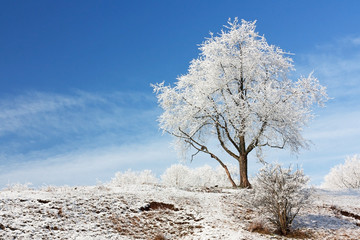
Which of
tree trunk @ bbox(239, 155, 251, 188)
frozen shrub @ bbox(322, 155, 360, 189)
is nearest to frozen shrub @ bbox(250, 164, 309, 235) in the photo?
tree trunk @ bbox(239, 155, 251, 188)

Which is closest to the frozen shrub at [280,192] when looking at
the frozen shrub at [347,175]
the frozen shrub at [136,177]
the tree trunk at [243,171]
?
the tree trunk at [243,171]

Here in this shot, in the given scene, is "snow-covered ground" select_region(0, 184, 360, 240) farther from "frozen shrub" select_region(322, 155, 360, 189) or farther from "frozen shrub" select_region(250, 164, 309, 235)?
"frozen shrub" select_region(322, 155, 360, 189)

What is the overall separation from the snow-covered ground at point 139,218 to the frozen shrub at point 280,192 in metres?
0.79

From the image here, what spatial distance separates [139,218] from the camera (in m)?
11.0

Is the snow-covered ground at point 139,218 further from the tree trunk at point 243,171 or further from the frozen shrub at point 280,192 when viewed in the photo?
the tree trunk at point 243,171

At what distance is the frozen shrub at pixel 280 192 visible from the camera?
11.3m

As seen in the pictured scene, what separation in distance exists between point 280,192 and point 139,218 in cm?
494

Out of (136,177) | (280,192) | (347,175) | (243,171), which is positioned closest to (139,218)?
(280,192)

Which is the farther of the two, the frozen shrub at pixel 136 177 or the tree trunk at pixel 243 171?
the frozen shrub at pixel 136 177

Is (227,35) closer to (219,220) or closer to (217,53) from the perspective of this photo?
(217,53)

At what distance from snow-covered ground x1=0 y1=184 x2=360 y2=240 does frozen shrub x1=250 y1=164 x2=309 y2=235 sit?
793 mm

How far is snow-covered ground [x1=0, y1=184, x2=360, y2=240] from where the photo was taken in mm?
9461

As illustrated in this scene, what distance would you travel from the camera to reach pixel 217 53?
838 inches

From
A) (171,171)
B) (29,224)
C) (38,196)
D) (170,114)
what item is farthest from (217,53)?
(171,171)
